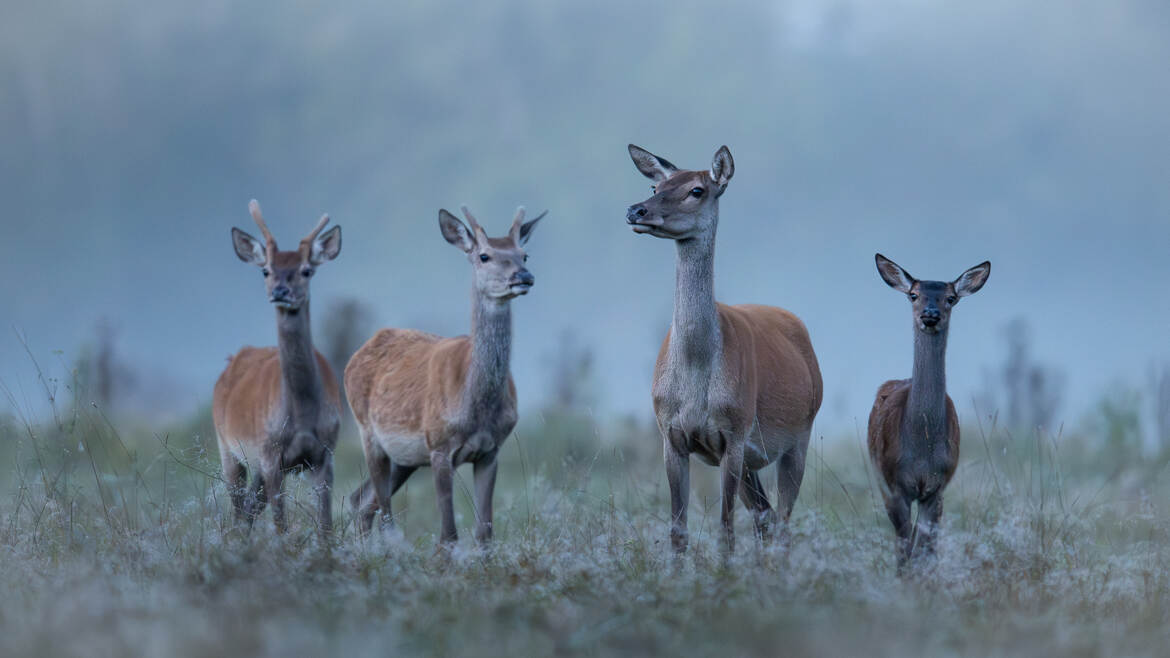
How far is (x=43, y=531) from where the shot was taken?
8.01m

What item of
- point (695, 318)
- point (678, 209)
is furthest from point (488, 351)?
point (678, 209)

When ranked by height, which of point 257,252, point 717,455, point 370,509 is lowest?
point 370,509

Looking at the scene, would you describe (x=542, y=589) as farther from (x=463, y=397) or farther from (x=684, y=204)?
(x=463, y=397)

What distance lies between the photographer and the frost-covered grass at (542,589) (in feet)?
16.0

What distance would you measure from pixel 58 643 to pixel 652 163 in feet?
17.1

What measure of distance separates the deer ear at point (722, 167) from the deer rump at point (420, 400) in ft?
7.47

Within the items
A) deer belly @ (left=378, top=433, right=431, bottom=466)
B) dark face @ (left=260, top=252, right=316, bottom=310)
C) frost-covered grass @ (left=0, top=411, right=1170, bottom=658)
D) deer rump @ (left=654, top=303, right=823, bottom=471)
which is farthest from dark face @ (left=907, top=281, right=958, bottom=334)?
dark face @ (left=260, top=252, right=316, bottom=310)

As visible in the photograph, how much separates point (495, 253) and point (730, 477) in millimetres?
2664

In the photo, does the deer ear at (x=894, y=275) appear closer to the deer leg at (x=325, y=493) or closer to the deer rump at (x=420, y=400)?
the deer rump at (x=420, y=400)

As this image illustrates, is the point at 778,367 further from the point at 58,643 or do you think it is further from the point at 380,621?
the point at 58,643

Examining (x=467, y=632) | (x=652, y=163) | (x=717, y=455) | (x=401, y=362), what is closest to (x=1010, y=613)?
(x=717, y=455)

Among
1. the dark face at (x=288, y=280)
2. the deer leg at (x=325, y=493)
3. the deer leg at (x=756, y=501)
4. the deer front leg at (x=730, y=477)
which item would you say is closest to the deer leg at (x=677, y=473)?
the deer front leg at (x=730, y=477)

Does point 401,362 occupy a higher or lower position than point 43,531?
higher

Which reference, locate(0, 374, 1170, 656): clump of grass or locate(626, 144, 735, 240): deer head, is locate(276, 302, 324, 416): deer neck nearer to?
locate(0, 374, 1170, 656): clump of grass
